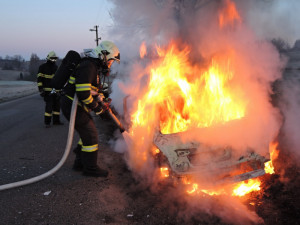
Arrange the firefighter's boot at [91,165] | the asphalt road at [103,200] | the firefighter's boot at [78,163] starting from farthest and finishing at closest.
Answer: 1. the firefighter's boot at [78,163]
2. the firefighter's boot at [91,165]
3. the asphalt road at [103,200]

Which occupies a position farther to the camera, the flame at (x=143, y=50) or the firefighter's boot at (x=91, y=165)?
the flame at (x=143, y=50)

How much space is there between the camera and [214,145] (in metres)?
3.55

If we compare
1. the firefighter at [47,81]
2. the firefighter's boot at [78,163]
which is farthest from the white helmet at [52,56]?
the firefighter's boot at [78,163]

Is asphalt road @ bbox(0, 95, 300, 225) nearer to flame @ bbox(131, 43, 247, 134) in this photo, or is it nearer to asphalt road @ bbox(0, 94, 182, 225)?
asphalt road @ bbox(0, 94, 182, 225)

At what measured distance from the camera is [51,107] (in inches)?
310

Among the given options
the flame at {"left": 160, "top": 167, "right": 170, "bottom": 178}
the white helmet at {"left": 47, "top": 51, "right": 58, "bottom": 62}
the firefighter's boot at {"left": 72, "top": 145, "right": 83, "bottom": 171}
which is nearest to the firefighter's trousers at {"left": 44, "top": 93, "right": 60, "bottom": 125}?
the white helmet at {"left": 47, "top": 51, "right": 58, "bottom": 62}

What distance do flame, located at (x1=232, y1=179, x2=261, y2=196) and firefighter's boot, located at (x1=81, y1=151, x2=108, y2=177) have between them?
2113 mm

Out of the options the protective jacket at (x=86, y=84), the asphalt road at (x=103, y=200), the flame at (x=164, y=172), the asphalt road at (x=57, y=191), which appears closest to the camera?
the asphalt road at (x=103, y=200)

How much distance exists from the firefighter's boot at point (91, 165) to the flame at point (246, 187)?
2.11m

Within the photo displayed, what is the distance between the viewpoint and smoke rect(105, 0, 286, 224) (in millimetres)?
3592

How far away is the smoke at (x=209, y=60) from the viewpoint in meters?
3.59

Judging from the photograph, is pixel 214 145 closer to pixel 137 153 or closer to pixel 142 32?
pixel 137 153

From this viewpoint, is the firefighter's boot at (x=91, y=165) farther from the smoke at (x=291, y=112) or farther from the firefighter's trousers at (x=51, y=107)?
the firefighter's trousers at (x=51, y=107)

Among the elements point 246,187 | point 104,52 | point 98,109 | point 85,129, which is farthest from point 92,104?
point 246,187
